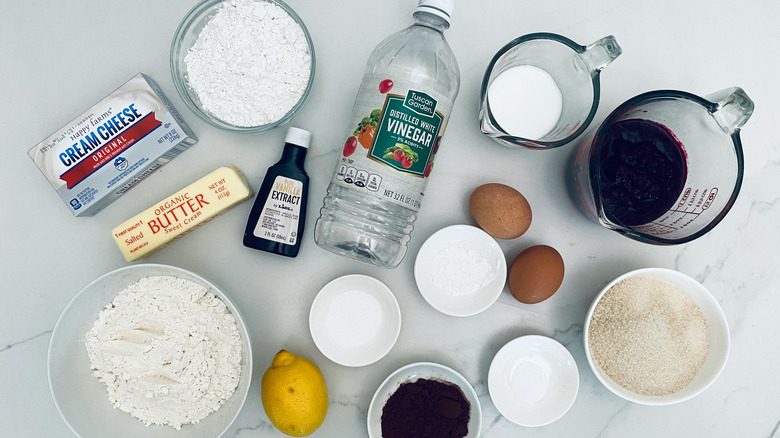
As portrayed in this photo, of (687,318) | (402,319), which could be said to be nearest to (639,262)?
(687,318)

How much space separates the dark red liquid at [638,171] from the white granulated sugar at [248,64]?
26.1 inches

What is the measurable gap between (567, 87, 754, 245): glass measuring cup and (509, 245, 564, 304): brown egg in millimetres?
135

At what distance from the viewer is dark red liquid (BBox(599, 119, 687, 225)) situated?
91cm

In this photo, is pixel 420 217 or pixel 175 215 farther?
pixel 420 217

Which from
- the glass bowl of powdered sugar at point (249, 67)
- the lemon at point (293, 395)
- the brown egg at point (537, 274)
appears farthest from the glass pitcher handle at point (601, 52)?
the lemon at point (293, 395)

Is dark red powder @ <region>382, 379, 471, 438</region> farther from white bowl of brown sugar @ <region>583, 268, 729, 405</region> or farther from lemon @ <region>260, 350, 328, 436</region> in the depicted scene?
white bowl of brown sugar @ <region>583, 268, 729, 405</region>

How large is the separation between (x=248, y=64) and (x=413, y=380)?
2.60 ft

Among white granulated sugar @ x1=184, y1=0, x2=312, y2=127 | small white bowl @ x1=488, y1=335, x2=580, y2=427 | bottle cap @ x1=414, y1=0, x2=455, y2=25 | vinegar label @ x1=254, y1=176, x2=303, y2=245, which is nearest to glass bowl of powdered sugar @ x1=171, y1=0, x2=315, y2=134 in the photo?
white granulated sugar @ x1=184, y1=0, x2=312, y2=127

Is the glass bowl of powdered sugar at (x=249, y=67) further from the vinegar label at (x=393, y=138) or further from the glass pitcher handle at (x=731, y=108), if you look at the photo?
the glass pitcher handle at (x=731, y=108)

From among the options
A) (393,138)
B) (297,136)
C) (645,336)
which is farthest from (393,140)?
(645,336)

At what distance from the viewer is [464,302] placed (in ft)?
3.48

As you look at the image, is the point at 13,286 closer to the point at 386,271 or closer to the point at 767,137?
the point at 386,271

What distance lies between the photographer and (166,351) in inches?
37.5

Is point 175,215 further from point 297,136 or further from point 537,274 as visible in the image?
point 537,274
